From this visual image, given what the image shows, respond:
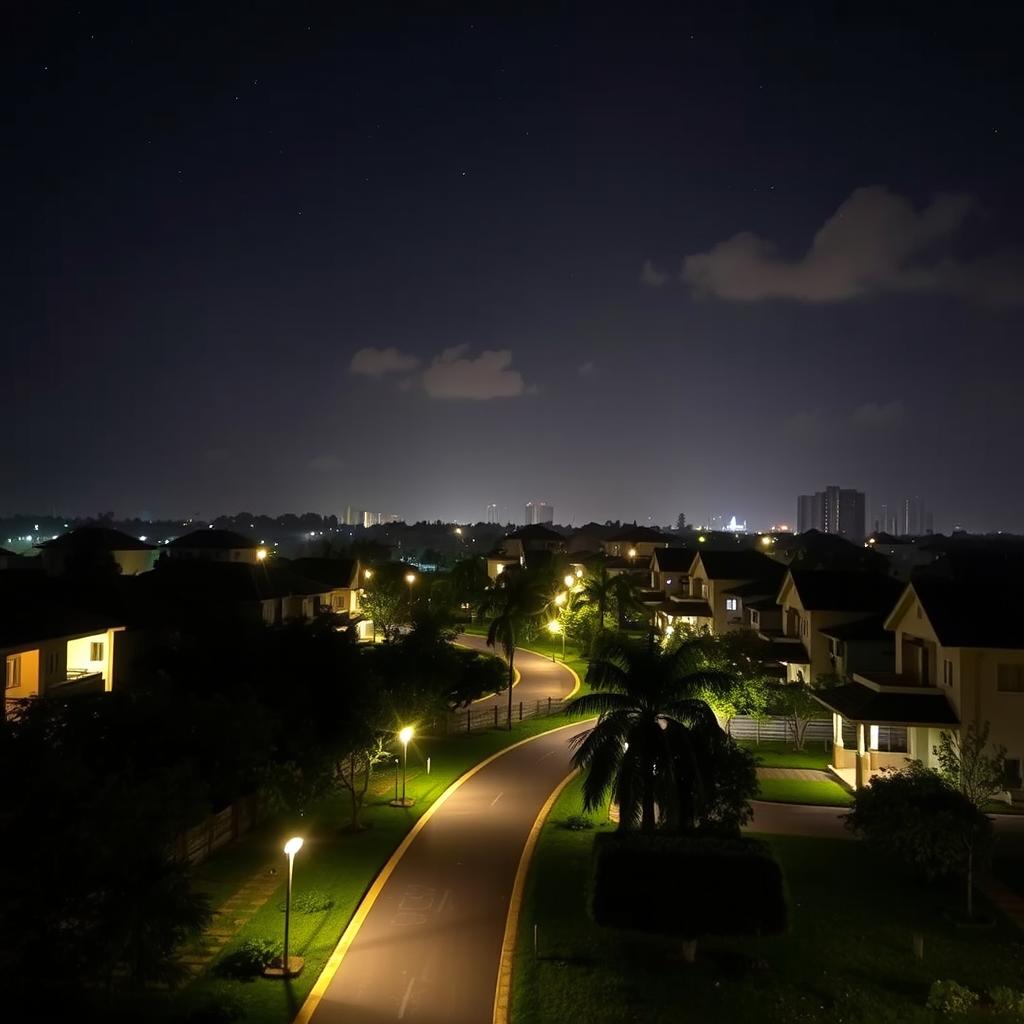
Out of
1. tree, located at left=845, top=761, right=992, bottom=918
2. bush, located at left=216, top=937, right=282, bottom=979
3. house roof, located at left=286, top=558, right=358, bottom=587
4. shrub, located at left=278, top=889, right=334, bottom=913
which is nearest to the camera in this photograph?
bush, located at left=216, top=937, right=282, bottom=979

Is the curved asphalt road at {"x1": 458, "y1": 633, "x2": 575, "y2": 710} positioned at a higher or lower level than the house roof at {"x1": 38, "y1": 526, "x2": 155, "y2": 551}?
lower

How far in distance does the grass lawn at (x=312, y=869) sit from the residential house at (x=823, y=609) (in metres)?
17.4

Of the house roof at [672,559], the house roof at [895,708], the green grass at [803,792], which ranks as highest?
the house roof at [672,559]

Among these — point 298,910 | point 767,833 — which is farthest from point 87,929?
point 767,833

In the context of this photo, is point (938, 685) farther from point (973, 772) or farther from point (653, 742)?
point (653, 742)

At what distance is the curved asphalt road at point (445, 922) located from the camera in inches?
575

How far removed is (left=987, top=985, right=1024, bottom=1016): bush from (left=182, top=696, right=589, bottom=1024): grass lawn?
40.7 feet

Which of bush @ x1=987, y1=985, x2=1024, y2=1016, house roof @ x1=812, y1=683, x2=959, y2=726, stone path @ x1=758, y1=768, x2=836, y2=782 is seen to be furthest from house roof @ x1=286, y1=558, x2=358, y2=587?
bush @ x1=987, y1=985, x2=1024, y2=1016

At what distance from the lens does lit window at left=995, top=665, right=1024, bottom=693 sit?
88.1ft

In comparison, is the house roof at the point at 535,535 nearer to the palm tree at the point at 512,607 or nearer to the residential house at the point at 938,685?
the palm tree at the point at 512,607

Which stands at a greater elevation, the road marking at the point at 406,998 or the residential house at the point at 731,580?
the residential house at the point at 731,580

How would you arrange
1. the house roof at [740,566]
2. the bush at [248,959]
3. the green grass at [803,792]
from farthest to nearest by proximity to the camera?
the house roof at [740,566]
the green grass at [803,792]
the bush at [248,959]

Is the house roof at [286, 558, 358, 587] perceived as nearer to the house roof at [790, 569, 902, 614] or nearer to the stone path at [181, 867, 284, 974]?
the house roof at [790, 569, 902, 614]

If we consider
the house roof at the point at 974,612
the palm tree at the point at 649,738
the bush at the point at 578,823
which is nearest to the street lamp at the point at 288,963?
the palm tree at the point at 649,738
